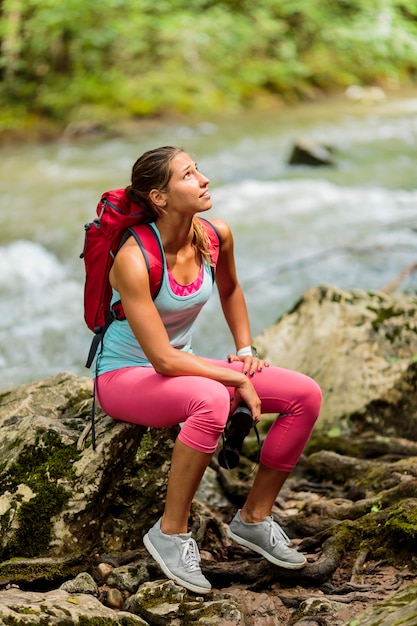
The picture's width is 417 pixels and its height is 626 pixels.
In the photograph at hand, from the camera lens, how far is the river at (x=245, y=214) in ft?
25.0

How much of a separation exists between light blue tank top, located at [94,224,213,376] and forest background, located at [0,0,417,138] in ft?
44.2

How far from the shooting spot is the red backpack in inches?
127

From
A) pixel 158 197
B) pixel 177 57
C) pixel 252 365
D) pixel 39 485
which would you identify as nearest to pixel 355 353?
pixel 252 365

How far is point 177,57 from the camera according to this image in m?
18.5

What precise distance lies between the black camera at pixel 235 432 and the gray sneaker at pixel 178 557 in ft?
1.21

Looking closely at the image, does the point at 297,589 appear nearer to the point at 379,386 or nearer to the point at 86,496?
the point at 86,496

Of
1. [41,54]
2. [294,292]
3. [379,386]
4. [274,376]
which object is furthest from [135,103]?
[274,376]

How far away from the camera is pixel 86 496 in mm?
3266

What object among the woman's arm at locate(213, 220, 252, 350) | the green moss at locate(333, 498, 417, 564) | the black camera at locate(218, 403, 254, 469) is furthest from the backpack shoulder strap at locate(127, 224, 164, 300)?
the green moss at locate(333, 498, 417, 564)

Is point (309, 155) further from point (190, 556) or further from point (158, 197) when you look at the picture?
point (190, 556)

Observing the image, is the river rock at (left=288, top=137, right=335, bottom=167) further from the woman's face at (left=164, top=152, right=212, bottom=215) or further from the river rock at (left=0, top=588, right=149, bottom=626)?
the river rock at (left=0, top=588, right=149, bottom=626)

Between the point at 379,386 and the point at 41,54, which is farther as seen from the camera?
the point at 41,54

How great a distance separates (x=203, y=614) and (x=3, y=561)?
33.3 inches

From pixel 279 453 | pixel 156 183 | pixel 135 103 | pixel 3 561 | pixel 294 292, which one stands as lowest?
pixel 135 103
